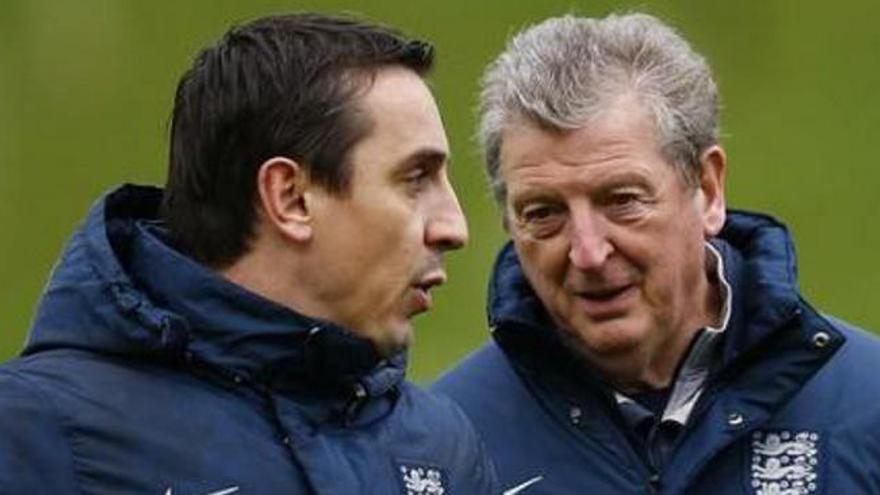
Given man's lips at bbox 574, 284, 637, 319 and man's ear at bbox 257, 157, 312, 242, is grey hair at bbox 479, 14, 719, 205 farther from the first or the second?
man's ear at bbox 257, 157, 312, 242

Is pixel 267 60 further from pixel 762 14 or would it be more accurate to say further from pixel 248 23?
pixel 762 14

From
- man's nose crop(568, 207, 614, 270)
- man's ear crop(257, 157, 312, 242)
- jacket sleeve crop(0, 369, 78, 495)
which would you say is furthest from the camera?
man's nose crop(568, 207, 614, 270)

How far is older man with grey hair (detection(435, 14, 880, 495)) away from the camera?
3.96 metres

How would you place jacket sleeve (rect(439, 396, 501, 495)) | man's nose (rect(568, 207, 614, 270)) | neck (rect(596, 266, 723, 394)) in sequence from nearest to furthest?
jacket sleeve (rect(439, 396, 501, 495)) < man's nose (rect(568, 207, 614, 270)) < neck (rect(596, 266, 723, 394))

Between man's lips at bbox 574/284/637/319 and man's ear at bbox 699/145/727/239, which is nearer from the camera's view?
man's lips at bbox 574/284/637/319

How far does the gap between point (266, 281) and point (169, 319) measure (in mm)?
174

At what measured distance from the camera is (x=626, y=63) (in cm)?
408

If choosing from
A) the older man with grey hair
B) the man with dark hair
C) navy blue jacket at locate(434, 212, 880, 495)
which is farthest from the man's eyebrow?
navy blue jacket at locate(434, 212, 880, 495)

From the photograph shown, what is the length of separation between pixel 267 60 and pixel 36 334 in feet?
1.42

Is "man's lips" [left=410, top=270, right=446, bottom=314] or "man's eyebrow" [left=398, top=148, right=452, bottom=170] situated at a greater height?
"man's eyebrow" [left=398, top=148, right=452, bottom=170]

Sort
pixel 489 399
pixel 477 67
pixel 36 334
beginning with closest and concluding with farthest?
pixel 36 334 → pixel 489 399 → pixel 477 67

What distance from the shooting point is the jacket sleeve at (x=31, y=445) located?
338 centimetres

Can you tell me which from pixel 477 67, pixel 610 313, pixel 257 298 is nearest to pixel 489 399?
pixel 610 313

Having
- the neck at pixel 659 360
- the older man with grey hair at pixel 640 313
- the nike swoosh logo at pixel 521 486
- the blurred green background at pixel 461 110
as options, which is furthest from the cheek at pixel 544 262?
the blurred green background at pixel 461 110
